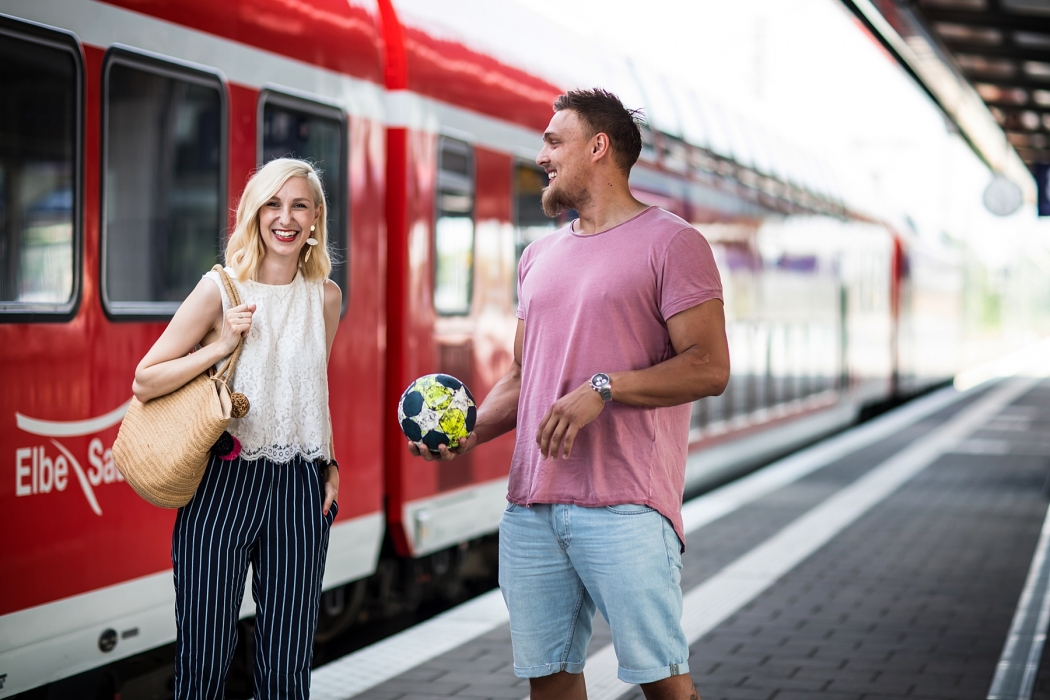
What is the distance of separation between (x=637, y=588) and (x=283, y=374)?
0.98 meters

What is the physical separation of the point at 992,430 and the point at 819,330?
273 cm

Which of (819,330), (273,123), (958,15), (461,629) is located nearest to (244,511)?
(273,123)

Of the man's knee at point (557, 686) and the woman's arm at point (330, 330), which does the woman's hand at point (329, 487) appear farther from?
the man's knee at point (557, 686)

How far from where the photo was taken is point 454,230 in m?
6.55

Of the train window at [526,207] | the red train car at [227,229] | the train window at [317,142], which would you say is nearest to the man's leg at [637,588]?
the red train car at [227,229]

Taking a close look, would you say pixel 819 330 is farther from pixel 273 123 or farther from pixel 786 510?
pixel 273 123

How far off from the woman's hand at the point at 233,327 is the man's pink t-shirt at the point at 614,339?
661 mm

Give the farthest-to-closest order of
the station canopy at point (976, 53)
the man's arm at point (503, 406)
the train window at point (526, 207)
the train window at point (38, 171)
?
the station canopy at point (976, 53), the train window at point (526, 207), the train window at point (38, 171), the man's arm at point (503, 406)

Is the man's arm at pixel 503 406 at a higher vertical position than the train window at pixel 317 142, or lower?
lower

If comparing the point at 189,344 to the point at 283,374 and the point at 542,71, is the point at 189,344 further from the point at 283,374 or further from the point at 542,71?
the point at 542,71

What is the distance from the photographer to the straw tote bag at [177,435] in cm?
302

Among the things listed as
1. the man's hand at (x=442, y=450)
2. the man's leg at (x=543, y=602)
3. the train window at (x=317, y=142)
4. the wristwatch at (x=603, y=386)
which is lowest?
the man's leg at (x=543, y=602)

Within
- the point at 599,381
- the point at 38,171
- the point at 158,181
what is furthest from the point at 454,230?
the point at 599,381

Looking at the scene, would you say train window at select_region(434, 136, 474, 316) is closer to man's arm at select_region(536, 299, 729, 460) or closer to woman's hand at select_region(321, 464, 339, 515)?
woman's hand at select_region(321, 464, 339, 515)
